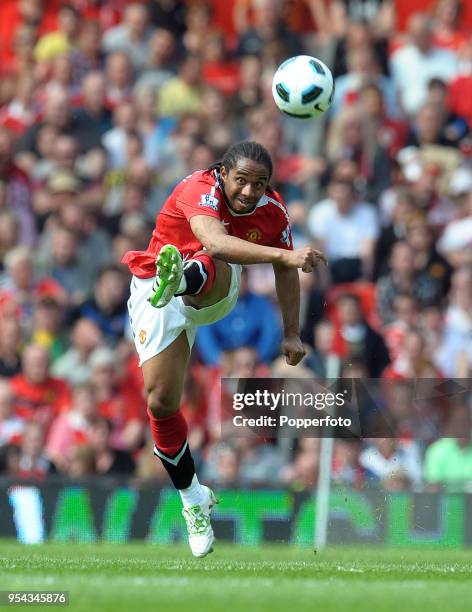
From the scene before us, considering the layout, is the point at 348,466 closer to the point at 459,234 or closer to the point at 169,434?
the point at 169,434

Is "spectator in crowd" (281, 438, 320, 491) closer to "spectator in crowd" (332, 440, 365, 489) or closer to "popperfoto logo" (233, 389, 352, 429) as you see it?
"spectator in crowd" (332, 440, 365, 489)

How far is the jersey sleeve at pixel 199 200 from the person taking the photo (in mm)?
8977

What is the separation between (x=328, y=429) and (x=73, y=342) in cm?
567

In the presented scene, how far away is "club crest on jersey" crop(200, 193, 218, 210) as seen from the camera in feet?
29.6

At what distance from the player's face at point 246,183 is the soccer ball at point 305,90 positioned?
42.8 inches

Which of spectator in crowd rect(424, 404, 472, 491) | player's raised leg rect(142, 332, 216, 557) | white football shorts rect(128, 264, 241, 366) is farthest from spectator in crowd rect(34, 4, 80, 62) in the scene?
player's raised leg rect(142, 332, 216, 557)

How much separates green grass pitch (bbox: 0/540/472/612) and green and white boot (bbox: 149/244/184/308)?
5.31ft

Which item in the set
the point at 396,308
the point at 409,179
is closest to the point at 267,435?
the point at 396,308

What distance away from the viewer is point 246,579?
7.70m

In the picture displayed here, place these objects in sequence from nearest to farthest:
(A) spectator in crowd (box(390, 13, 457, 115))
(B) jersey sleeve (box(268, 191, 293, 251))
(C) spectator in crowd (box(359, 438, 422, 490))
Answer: (B) jersey sleeve (box(268, 191, 293, 251)), (C) spectator in crowd (box(359, 438, 422, 490)), (A) spectator in crowd (box(390, 13, 457, 115))

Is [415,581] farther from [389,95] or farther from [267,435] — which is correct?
[389,95]

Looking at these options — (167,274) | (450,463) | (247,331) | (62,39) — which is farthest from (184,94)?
(167,274)

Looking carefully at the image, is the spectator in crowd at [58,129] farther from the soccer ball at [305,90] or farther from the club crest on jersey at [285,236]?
the club crest on jersey at [285,236]

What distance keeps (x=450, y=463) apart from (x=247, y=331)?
10.8ft
